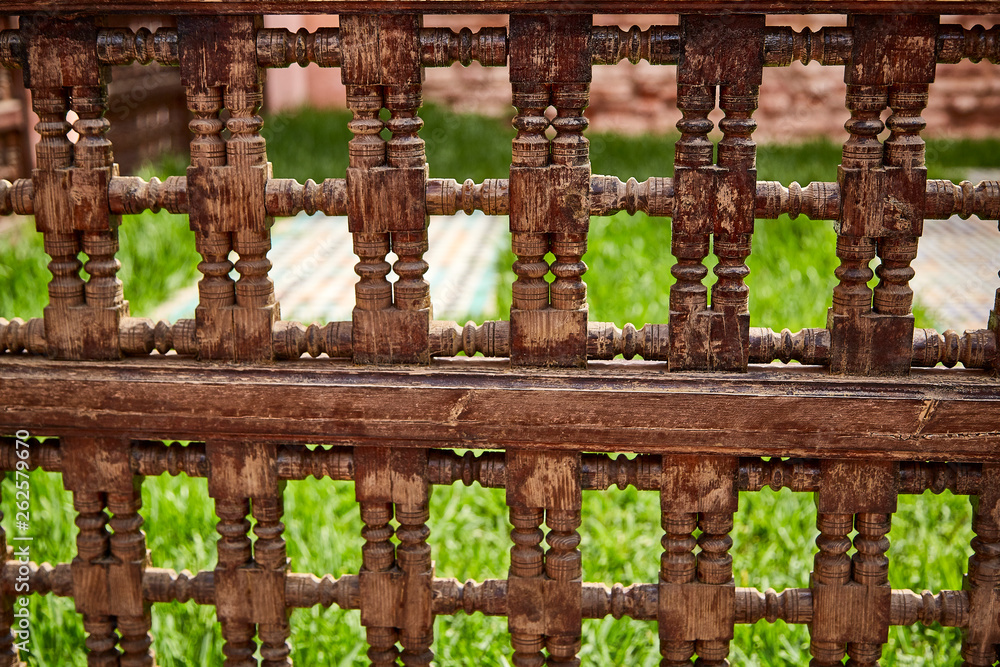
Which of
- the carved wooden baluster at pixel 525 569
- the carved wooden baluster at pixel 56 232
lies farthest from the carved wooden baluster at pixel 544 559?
the carved wooden baluster at pixel 56 232

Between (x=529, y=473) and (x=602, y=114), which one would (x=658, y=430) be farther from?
(x=602, y=114)

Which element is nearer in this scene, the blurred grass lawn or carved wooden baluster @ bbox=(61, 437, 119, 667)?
carved wooden baluster @ bbox=(61, 437, 119, 667)

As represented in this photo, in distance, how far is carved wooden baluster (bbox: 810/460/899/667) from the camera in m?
1.32

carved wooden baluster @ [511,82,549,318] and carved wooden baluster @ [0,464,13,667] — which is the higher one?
carved wooden baluster @ [511,82,549,318]

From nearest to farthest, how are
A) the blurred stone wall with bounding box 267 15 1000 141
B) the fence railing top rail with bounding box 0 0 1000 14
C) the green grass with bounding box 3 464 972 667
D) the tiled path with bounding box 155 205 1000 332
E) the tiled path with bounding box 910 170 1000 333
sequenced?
the fence railing top rail with bounding box 0 0 1000 14, the green grass with bounding box 3 464 972 667, the tiled path with bounding box 910 170 1000 333, the tiled path with bounding box 155 205 1000 332, the blurred stone wall with bounding box 267 15 1000 141

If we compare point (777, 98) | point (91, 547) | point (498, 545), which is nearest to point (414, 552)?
point (91, 547)

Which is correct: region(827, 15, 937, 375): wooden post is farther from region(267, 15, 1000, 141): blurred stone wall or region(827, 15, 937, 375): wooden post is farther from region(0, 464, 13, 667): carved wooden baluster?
region(267, 15, 1000, 141): blurred stone wall

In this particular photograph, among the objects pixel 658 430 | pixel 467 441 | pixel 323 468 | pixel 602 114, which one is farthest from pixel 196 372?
pixel 602 114

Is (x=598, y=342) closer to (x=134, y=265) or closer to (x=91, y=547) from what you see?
(x=91, y=547)

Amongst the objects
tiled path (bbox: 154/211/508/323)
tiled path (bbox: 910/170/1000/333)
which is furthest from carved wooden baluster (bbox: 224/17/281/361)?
tiled path (bbox: 910/170/1000/333)

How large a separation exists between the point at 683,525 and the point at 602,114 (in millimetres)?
8186

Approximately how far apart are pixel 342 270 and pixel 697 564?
3.40m

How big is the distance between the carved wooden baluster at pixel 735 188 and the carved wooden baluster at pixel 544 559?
266 millimetres

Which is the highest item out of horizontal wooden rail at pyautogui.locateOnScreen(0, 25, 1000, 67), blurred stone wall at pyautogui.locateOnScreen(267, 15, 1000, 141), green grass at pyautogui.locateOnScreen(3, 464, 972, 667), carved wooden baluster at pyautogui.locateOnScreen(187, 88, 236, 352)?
blurred stone wall at pyautogui.locateOnScreen(267, 15, 1000, 141)
